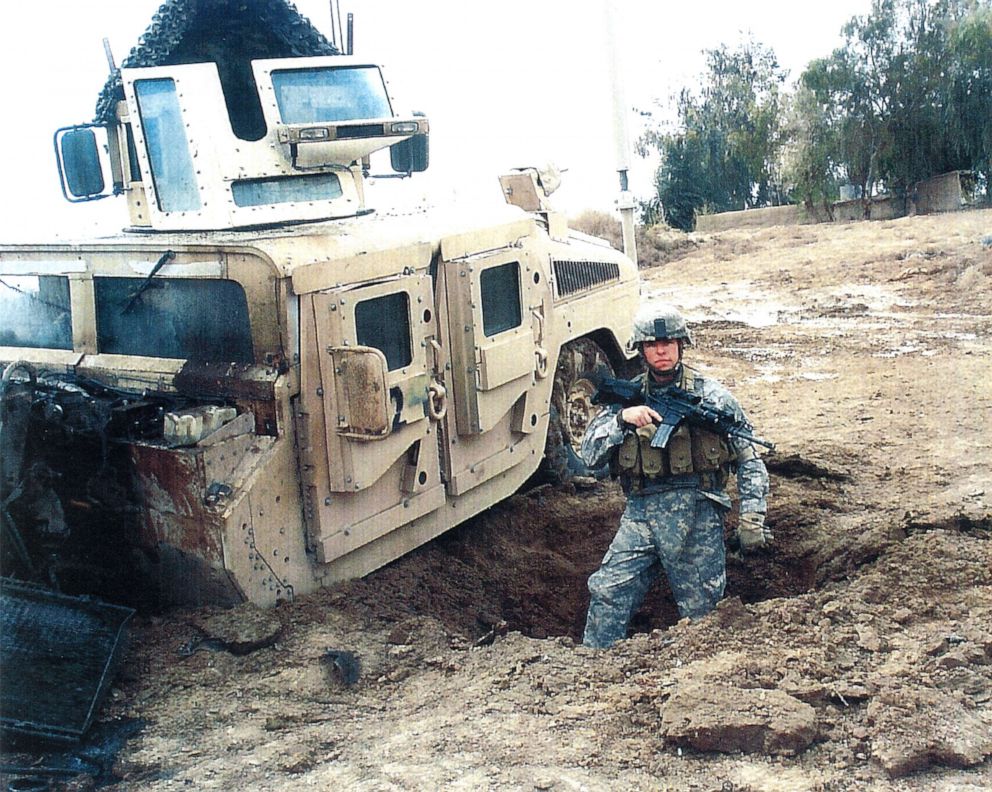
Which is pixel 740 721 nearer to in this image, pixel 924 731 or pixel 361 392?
pixel 924 731

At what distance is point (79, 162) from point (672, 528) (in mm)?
3575

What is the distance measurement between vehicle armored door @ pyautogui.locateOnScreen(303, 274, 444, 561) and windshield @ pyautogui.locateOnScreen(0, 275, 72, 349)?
1.44 metres

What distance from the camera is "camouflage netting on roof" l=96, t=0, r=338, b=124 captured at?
6.52 m

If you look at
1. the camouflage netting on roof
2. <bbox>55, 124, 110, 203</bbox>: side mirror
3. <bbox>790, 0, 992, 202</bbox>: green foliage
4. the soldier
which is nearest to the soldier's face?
the soldier

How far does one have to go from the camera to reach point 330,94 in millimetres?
5934

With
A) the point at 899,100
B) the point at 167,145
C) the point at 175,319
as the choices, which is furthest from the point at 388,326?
the point at 899,100

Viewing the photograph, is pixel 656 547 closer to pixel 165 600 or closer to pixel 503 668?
pixel 503 668

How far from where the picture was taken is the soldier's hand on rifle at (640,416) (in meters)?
4.94

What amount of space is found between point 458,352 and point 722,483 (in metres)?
1.34

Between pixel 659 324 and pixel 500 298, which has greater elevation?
pixel 500 298

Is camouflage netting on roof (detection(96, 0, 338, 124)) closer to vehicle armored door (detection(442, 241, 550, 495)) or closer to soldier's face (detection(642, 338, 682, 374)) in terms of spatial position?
vehicle armored door (detection(442, 241, 550, 495))

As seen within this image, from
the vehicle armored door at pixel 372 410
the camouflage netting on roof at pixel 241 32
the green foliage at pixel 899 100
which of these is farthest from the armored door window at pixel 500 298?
the green foliage at pixel 899 100

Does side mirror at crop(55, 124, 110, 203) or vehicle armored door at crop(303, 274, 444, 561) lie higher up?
side mirror at crop(55, 124, 110, 203)

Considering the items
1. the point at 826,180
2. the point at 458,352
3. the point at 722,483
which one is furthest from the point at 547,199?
the point at 826,180
